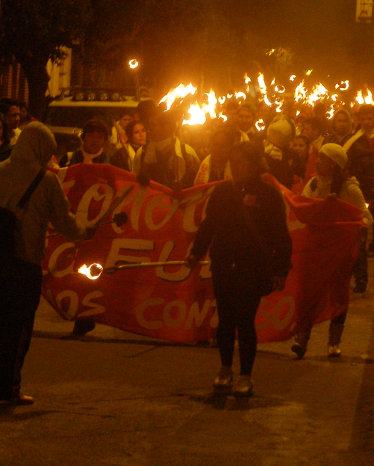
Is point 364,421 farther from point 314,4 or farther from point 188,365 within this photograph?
point 314,4

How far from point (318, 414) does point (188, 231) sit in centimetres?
270

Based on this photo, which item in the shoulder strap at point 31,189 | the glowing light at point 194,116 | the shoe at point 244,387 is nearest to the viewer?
the shoulder strap at point 31,189

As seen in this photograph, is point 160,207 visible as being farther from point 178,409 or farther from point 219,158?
point 178,409

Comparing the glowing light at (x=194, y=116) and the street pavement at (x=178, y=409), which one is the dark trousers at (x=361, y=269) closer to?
the street pavement at (x=178, y=409)

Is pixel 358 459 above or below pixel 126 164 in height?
below

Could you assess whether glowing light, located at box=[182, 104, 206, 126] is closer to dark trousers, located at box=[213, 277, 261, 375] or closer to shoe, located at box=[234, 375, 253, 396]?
dark trousers, located at box=[213, 277, 261, 375]

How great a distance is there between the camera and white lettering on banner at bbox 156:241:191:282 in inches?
374

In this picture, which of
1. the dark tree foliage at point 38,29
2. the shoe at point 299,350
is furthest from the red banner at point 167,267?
the dark tree foliage at point 38,29

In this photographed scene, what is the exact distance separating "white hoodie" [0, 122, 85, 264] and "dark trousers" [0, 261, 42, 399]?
99 millimetres

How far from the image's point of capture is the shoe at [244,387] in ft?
25.3

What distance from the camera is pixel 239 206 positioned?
7.91 metres

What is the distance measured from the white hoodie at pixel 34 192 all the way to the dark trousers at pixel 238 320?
3.92 feet

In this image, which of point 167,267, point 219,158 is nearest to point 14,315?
point 167,267

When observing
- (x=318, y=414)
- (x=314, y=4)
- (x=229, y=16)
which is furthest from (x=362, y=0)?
(x=318, y=414)
